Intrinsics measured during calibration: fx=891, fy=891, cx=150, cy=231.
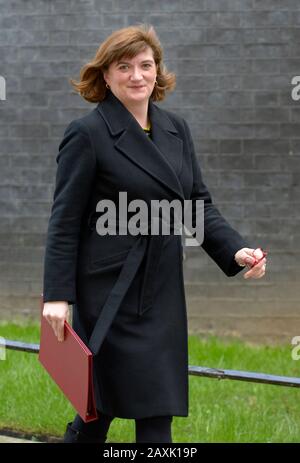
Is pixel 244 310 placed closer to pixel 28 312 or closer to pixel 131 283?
pixel 28 312

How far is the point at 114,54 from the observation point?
342 centimetres

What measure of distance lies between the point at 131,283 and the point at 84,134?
1.94 feet

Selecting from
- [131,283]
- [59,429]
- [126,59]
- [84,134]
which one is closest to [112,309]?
[131,283]

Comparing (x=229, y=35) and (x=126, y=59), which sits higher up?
(x=229, y=35)

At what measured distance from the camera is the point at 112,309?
132 inches

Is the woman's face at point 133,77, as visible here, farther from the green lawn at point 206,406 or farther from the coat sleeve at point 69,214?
the green lawn at point 206,406

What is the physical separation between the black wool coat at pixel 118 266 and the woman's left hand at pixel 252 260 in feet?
0.89

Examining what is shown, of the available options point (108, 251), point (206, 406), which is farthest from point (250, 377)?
point (108, 251)

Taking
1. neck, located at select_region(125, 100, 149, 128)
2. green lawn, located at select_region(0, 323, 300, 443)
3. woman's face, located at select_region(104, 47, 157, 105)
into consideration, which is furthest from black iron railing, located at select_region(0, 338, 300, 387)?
woman's face, located at select_region(104, 47, 157, 105)

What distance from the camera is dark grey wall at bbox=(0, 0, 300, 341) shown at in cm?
686

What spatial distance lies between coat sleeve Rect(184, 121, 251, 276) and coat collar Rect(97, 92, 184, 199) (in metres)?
0.22

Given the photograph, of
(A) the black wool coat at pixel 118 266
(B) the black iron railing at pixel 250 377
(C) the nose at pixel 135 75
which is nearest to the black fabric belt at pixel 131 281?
(A) the black wool coat at pixel 118 266

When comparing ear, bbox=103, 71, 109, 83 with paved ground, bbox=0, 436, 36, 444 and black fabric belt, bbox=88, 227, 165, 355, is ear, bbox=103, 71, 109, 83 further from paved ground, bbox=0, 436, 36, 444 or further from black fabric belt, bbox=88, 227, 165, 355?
paved ground, bbox=0, 436, 36, 444

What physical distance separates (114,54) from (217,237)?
848mm
